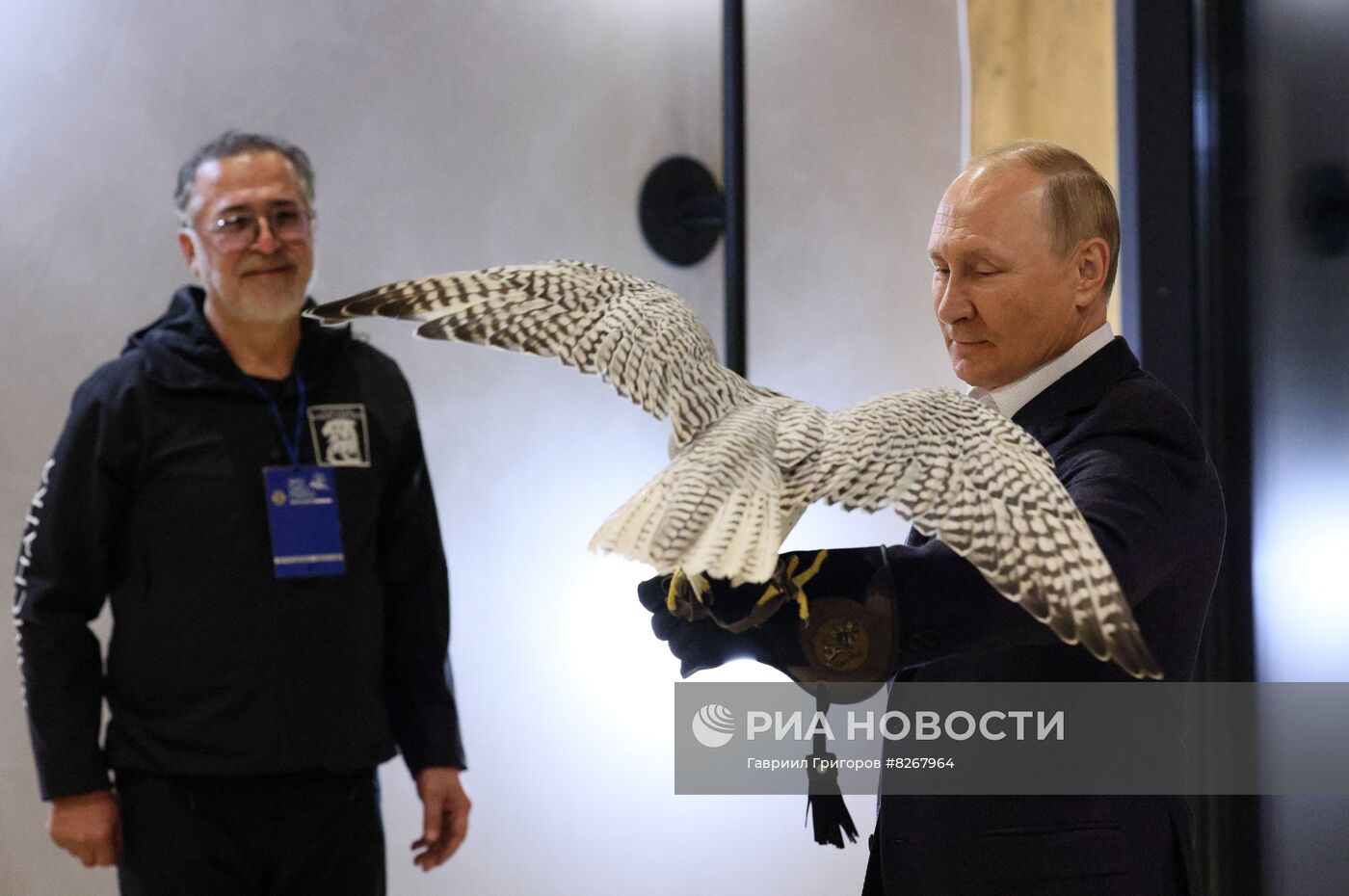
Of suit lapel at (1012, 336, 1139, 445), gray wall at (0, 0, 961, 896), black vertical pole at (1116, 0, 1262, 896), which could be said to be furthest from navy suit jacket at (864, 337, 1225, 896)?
gray wall at (0, 0, 961, 896)

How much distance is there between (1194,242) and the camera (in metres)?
2.44

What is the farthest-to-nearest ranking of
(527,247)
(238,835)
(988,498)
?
(527,247)
(238,835)
(988,498)

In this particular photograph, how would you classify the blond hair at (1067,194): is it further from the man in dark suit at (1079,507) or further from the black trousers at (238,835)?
the black trousers at (238,835)

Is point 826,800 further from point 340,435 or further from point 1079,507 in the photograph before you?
point 340,435

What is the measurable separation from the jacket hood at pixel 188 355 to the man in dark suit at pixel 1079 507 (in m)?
1.15

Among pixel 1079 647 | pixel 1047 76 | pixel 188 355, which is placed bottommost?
pixel 1079 647

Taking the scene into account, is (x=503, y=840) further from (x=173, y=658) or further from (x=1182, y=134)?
(x=1182, y=134)

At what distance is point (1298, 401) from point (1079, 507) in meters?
1.49

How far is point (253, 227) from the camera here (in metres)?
1.99

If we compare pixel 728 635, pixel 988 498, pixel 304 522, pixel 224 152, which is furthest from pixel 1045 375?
pixel 224 152

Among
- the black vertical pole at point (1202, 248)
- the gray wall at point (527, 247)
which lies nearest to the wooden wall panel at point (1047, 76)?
the black vertical pole at point (1202, 248)

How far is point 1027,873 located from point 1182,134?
1.79m

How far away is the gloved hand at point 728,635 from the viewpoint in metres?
0.98

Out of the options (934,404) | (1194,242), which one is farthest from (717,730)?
(1194,242)
